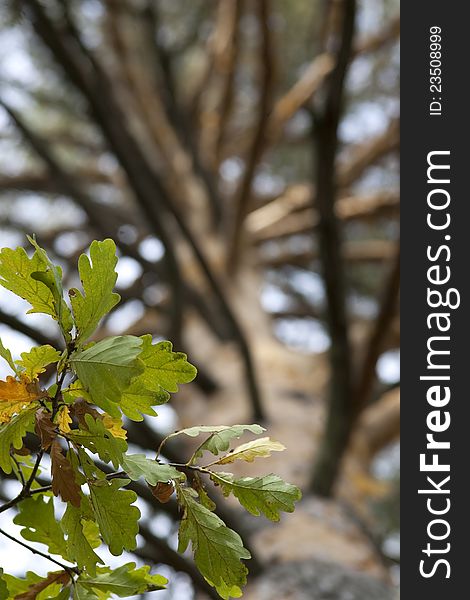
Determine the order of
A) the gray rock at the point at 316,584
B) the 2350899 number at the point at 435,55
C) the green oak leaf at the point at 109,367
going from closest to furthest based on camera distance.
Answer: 1. the green oak leaf at the point at 109,367
2. the gray rock at the point at 316,584
3. the 2350899 number at the point at 435,55

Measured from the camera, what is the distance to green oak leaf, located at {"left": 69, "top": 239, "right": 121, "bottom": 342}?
14.5 inches

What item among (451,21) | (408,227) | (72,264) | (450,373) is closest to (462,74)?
(451,21)

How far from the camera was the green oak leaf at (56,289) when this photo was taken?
0.36 meters

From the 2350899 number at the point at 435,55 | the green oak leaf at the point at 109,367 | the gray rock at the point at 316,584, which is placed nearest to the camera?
the green oak leaf at the point at 109,367

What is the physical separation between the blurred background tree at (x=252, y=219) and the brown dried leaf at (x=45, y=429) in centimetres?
57

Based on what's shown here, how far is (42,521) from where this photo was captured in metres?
0.42

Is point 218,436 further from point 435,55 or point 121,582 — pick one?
point 435,55

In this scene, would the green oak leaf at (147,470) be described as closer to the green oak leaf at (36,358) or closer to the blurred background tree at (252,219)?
the green oak leaf at (36,358)

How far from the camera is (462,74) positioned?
1.62m

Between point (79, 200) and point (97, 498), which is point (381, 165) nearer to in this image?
point (79, 200)

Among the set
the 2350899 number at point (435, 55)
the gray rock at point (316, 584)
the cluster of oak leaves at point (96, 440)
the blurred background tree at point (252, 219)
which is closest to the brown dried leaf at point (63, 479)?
the cluster of oak leaves at point (96, 440)

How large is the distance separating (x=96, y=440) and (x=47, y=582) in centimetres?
9

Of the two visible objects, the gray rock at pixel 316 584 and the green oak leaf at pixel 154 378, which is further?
the gray rock at pixel 316 584

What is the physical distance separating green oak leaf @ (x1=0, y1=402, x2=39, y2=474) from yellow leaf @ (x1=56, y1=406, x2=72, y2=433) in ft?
0.05
